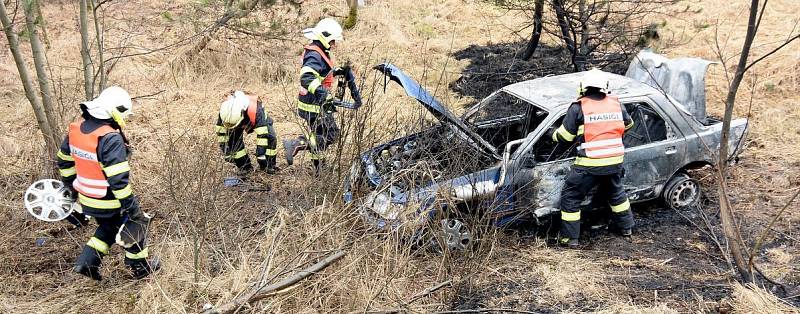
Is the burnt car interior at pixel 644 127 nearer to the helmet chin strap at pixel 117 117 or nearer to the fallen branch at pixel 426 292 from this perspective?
the fallen branch at pixel 426 292

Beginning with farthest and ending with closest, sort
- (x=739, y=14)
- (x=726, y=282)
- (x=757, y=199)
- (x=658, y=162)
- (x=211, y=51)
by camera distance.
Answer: (x=739, y=14) → (x=211, y=51) → (x=757, y=199) → (x=658, y=162) → (x=726, y=282)

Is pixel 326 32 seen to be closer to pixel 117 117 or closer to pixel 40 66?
pixel 117 117

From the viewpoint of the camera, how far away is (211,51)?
10.5 m

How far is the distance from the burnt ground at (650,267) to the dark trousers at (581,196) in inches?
9.1

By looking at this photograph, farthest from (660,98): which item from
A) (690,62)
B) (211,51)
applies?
(211,51)

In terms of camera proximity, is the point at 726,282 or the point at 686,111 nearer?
the point at 726,282

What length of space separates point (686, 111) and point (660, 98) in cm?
35

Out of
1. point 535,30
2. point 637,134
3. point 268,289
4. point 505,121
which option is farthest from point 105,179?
point 535,30

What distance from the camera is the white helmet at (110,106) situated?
4.66 m

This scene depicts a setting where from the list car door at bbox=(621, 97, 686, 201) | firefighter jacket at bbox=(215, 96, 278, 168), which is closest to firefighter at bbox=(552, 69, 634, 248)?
car door at bbox=(621, 97, 686, 201)

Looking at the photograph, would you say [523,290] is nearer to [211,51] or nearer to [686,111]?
[686,111]

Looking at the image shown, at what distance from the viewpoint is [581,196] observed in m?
5.45

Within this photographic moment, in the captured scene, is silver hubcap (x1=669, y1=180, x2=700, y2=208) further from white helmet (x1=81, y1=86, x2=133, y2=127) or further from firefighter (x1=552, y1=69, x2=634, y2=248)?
white helmet (x1=81, y1=86, x2=133, y2=127)

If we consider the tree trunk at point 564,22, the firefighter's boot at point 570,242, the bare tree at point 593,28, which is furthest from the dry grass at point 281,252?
the tree trunk at point 564,22
